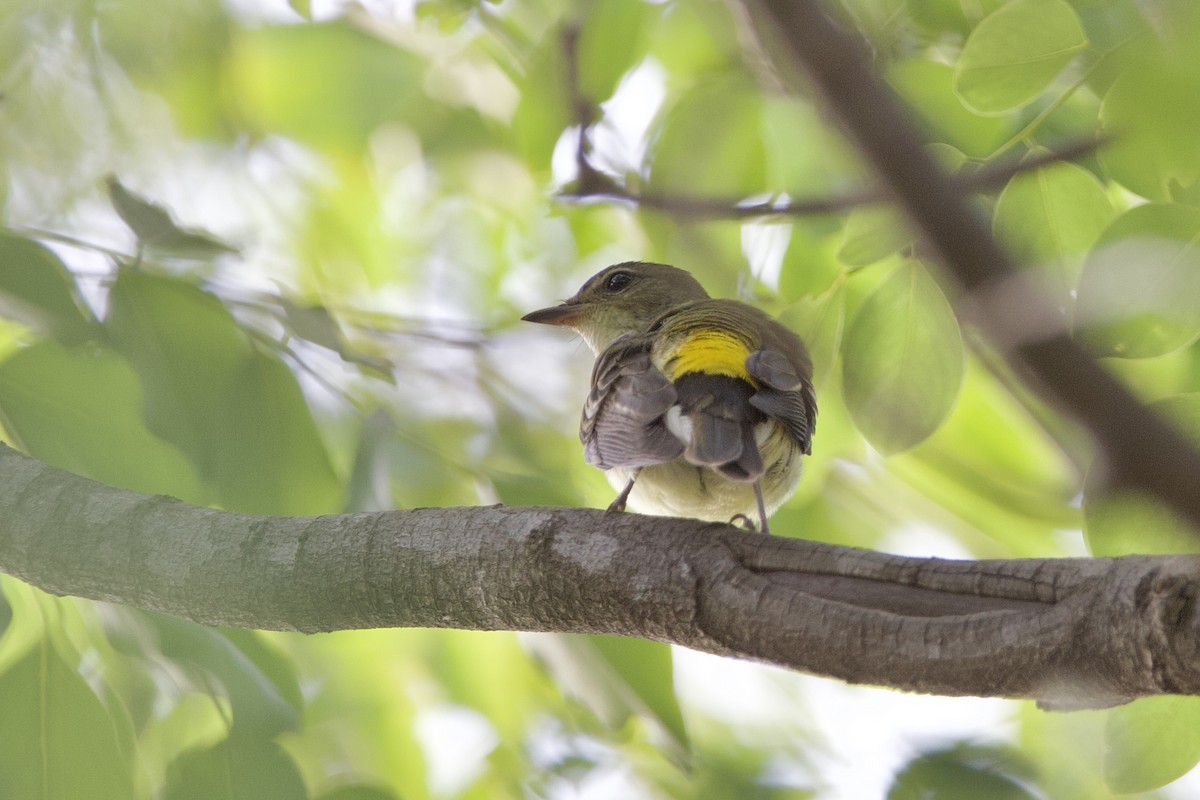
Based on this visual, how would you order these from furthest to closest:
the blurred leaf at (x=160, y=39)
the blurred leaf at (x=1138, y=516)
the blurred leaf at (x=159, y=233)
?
1. the blurred leaf at (x=160, y=39)
2. the blurred leaf at (x=159, y=233)
3. the blurred leaf at (x=1138, y=516)

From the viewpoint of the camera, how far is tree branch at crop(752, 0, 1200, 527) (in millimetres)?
1619

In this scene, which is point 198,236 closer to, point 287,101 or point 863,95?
point 863,95

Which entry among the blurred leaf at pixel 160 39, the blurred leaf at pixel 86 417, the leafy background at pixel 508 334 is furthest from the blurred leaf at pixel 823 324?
the blurred leaf at pixel 160 39

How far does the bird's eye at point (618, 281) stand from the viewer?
12.7 feet

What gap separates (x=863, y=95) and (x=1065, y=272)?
55 cm

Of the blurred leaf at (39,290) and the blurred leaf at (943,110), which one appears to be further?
the blurred leaf at (943,110)

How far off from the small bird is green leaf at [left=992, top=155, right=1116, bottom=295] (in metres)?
0.53

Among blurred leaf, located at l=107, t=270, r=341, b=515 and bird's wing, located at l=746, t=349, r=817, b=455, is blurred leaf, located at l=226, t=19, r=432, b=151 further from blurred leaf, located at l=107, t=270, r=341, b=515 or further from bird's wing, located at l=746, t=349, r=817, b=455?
bird's wing, located at l=746, t=349, r=817, b=455

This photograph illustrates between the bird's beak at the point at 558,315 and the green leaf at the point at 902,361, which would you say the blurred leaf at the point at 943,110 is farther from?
the bird's beak at the point at 558,315

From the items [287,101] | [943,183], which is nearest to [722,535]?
[943,183]

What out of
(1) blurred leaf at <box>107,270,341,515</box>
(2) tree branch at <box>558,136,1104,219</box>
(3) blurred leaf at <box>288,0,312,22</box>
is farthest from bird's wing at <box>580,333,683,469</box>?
(3) blurred leaf at <box>288,0,312,22</box>

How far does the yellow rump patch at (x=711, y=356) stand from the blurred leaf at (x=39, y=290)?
1.27 m

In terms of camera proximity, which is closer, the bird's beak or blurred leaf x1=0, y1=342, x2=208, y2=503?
blurred leaf x1=0, y1=342, x2=208, y2=503

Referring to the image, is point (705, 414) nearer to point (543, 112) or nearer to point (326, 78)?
point (543, 112)
